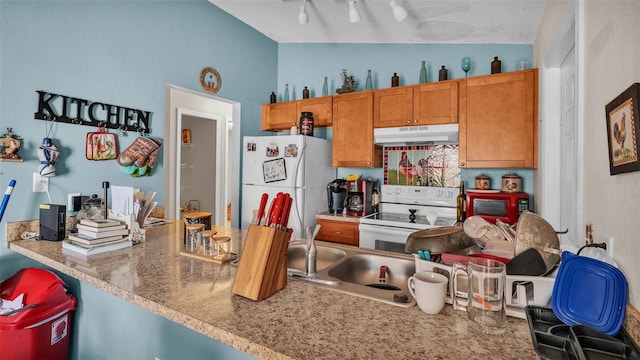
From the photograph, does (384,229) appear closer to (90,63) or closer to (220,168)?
(220,168)

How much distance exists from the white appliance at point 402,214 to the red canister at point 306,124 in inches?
39.7

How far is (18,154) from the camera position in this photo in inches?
70.6

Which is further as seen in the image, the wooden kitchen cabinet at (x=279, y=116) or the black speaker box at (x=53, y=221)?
the wooden kitchen cabinet at (x=279, y=116)

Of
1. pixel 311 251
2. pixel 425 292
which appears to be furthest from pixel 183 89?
pixel 425 292

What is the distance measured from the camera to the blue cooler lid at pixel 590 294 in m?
0.78

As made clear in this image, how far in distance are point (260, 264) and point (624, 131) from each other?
3.64 ft

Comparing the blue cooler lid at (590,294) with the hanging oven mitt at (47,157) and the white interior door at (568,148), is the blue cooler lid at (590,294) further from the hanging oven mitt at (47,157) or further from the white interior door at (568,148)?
the hanging oven mitt at (47,157)

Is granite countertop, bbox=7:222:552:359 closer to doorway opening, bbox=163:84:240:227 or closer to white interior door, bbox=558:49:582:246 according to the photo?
white interior door, bbox=558:49:582:246

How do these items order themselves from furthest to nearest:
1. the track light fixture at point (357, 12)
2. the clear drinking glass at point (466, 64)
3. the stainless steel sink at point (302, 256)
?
the clear drinking glass at point (466, 64) → the track light fixture at point (357, 12) → the stainless steel sink at point (302, 256)

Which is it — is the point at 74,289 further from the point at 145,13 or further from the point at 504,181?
the point at 504,181

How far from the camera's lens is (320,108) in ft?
11.2

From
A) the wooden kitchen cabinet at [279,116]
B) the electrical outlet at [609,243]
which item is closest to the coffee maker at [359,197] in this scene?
the wooden kitchen cabinet at [279,116]

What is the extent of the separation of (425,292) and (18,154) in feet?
7.61

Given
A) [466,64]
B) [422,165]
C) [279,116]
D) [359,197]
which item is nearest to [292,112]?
[279,116]
